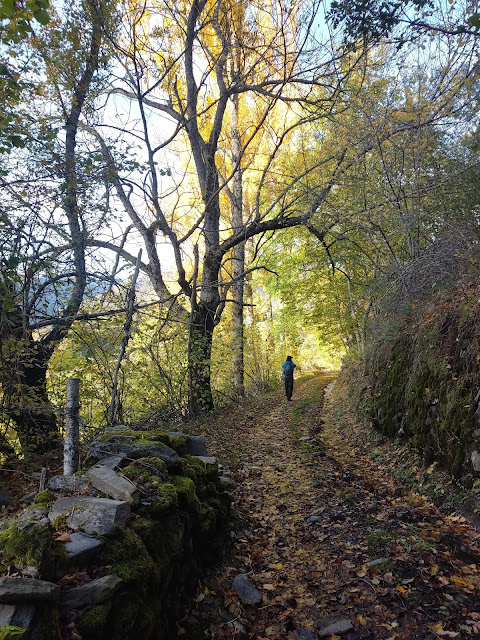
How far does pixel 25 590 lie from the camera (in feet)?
6.59

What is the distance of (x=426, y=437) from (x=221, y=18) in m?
9.56

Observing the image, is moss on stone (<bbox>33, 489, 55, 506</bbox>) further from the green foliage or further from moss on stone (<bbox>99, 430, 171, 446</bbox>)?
the green foliage

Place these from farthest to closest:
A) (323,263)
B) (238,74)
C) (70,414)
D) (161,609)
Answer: (323,263)
(238,74)
(70,414)
(161,609)

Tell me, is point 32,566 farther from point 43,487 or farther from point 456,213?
point 456,213

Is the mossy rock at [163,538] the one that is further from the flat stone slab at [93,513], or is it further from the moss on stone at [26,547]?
the moss on stone at [26,547]

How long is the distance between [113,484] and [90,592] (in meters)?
1.16

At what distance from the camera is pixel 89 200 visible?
694 cm

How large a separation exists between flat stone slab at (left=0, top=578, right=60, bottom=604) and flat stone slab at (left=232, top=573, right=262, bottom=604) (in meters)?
2.02

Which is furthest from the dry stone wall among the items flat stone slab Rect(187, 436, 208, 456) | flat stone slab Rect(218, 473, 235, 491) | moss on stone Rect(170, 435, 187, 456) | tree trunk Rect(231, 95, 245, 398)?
tree trunk Rect(231, 95, 245, 398)

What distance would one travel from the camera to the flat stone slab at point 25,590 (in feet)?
6.42

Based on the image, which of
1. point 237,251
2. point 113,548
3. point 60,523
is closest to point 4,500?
point 60,523

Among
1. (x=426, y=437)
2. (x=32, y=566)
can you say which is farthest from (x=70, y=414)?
(x=426, y=437)

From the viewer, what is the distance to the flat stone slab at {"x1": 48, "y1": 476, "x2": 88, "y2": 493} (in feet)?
11.4

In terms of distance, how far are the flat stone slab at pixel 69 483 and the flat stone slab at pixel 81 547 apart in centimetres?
79
